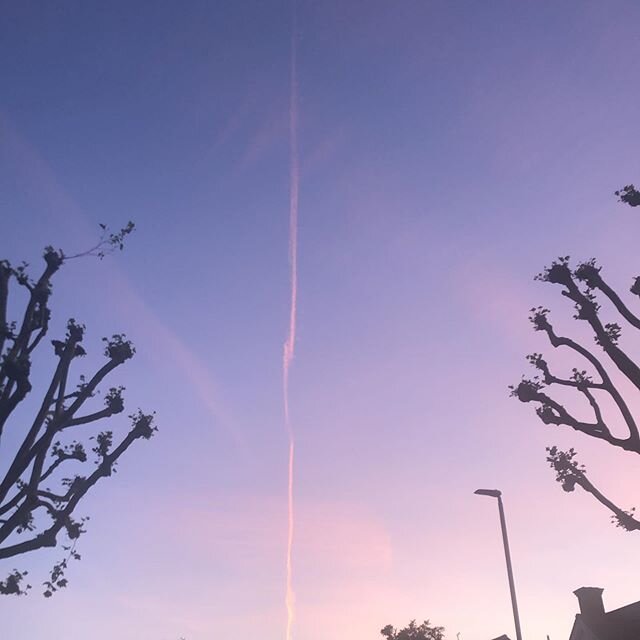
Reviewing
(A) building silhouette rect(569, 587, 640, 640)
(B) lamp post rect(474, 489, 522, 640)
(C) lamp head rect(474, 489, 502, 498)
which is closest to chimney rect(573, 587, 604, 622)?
(A) building silhouette rect(569, 587, 640, 640)

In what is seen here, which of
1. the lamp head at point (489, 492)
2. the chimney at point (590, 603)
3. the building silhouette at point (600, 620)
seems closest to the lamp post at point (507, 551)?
the lamp head at point (489, 492)

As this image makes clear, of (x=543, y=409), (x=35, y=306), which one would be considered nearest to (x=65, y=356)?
(x=35, y=306)

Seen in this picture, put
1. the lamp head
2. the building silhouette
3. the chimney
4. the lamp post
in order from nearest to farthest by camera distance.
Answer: the lamp post
the lamp head
the building silhouette
the chimney

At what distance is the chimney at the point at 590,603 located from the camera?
33.7 m

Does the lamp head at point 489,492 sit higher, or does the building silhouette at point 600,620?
the lamp head at point 489,492

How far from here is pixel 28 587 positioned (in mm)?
19000

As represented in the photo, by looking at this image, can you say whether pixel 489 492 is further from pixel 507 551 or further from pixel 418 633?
pixel 418 633

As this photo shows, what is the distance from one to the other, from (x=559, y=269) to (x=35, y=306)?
1486 centimetres

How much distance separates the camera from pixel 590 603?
1350 inches

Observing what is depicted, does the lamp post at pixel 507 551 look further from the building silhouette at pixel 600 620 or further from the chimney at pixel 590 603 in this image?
the chimney at pixel 590 603

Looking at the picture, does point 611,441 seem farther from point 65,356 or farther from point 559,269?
point 65,356

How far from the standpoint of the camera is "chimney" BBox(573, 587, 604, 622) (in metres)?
33.7

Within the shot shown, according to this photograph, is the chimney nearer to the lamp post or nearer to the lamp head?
the lamp post

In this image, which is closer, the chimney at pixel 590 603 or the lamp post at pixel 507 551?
the lamp post at pixel 507 551
